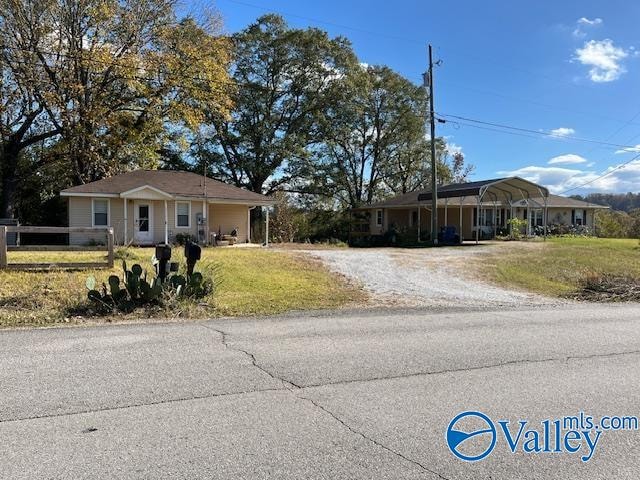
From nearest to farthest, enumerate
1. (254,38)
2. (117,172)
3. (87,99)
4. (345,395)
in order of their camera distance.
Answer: (345,395), (87,99), (117,172), (254,38)

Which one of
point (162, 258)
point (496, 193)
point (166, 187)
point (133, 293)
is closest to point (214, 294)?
point (162, 258)

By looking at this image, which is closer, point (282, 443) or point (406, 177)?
point (282, 443)

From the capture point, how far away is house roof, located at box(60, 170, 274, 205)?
2417cm

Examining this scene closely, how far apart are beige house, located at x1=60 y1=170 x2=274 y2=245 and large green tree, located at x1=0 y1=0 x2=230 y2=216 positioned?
137 inches

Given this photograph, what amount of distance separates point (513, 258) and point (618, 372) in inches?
651

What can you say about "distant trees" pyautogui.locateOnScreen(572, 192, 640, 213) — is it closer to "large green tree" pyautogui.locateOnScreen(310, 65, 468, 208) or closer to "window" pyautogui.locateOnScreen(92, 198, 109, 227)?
"large green tree" pyautogui.locateOnScreen(310, 65, 468, 208)

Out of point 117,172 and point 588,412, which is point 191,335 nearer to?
point 588,412

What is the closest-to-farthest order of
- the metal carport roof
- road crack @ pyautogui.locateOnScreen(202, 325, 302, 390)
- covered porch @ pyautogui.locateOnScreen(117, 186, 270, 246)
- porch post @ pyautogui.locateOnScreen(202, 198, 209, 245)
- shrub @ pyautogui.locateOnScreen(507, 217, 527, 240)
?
road crack @ pyautogui.locateOnScreen(202, 325, 302, 390), covered porch @ pyautogui.locateOnScreen(117, 186, 270, 246), porch post @ pyautogui.locateOnScreen(202, 198, 209, 245), the metal carport roof, shrub @ pyautogui.locateOnScreen(507, 217, 527, 240)

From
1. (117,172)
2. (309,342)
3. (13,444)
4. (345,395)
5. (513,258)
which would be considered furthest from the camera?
(117,172)

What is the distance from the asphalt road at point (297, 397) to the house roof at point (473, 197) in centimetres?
2214

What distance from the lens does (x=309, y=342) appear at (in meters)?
7.25

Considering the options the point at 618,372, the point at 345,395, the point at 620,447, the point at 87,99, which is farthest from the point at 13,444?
the point at 87,99

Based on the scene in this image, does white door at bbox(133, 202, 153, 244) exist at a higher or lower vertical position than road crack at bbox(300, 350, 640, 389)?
higher

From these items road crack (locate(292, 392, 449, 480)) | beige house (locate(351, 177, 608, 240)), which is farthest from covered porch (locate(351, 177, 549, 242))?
road crack (locate(292, 392, 449, 480))
